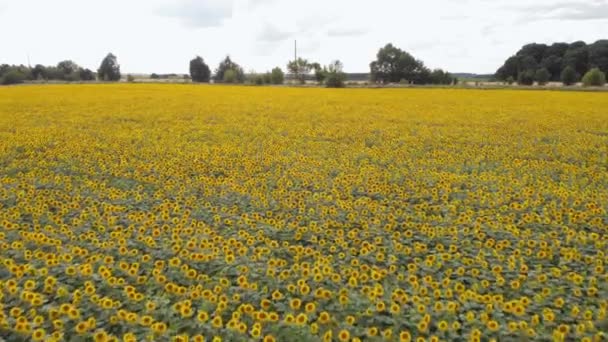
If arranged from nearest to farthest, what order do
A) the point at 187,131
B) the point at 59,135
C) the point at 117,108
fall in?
the point at 59,135 < the point at 187,131 < the point at 117,108

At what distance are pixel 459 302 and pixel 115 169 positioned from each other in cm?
607

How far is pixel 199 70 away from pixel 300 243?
78416mm

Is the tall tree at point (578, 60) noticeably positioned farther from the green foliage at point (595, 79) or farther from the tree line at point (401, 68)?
the green foliage at point (595, 79)

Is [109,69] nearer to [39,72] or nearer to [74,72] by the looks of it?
[74,72]

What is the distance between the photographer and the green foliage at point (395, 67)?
71.6 m

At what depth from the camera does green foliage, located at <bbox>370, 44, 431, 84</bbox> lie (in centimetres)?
7162

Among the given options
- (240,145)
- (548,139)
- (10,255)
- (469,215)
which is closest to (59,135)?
(240,145)

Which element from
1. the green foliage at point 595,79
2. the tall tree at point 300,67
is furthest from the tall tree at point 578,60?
the tall tree at point 300,67

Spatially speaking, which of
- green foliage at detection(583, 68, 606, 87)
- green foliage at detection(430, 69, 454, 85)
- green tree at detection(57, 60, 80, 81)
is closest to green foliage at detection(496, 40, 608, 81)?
green foliage at detection(430, 69, 454, 85)

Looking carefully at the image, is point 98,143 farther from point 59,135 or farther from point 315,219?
point 315,219

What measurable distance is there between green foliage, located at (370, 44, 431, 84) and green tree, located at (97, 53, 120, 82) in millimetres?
39461

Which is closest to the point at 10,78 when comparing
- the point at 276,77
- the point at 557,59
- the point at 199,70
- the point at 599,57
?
the point at 276,77

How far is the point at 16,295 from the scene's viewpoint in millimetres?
3607

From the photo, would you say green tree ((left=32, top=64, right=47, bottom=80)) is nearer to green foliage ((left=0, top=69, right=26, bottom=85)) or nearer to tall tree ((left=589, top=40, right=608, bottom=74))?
green foliage ((left=0, top=69, right=26, bottom=85))
